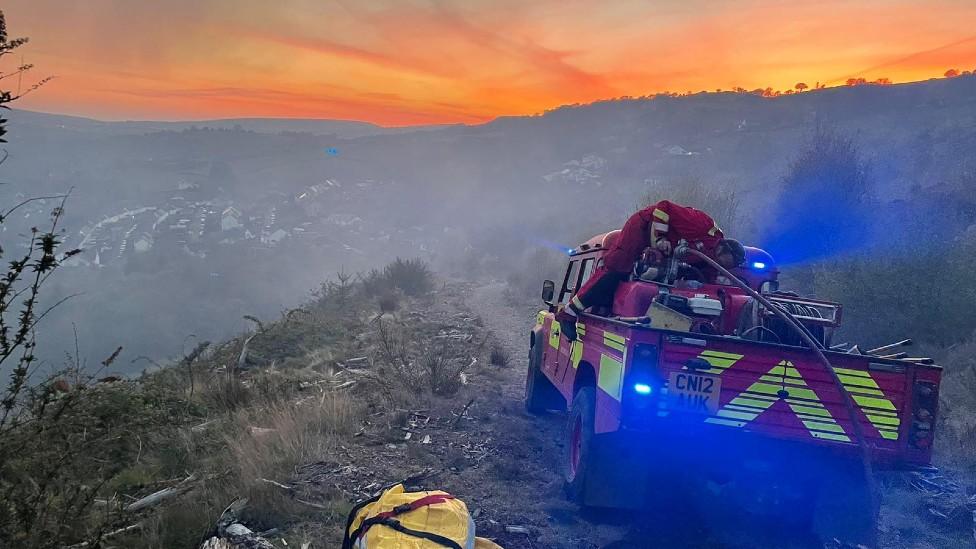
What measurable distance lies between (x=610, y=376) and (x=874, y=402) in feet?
5.83

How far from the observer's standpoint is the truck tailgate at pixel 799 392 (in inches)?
164

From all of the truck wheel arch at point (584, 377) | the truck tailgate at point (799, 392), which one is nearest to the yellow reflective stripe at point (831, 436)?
the truck tailgate at point (799, 392)

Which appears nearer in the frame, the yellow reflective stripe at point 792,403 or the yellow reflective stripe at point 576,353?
the yellow reflective stripe at point 792,403

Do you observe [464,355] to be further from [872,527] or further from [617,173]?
[617,173]

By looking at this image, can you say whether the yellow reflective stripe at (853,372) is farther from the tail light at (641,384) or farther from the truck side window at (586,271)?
the truck side window at (586,271)

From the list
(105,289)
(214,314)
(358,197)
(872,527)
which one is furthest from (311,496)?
(358,197)

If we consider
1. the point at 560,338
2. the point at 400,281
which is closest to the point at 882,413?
the point at 560,338

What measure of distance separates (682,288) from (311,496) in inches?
134

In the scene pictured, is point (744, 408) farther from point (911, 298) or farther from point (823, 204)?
point (823, 204)

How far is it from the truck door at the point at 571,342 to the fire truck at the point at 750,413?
0.83 meters

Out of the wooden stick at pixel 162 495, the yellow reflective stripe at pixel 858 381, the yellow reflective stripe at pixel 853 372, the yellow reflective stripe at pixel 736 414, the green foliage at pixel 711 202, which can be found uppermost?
the green foliage at pixel 711 202

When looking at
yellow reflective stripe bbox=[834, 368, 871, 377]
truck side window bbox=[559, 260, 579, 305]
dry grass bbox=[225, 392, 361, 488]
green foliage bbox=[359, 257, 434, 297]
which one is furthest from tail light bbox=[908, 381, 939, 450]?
green foliage bbox=[359, 257, 434, 297]

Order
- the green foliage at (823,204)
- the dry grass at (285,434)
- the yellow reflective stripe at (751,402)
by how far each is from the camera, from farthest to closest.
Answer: the green foliage at (823,204), the dry grass at (285,434), the yellow reflective stripe at (751,402)

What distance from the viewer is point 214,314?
44.2m
